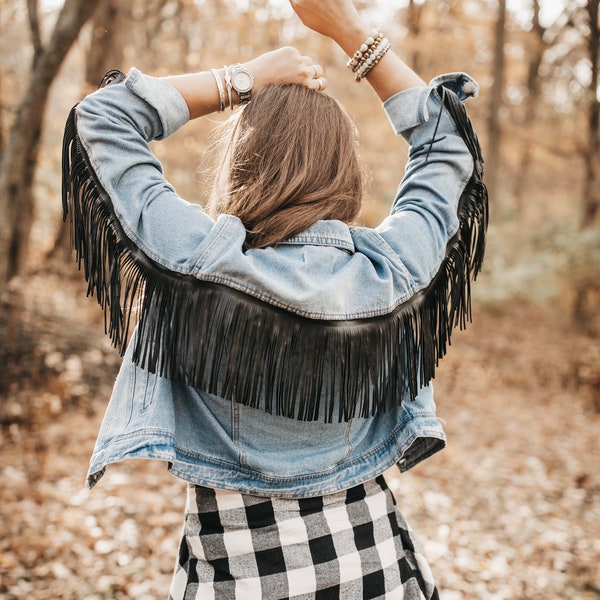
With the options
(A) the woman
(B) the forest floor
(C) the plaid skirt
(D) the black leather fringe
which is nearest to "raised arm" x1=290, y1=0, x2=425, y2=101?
(A) the woman

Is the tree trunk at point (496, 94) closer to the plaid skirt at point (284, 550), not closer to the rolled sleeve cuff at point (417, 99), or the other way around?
the rolled sleeve cuff at point (417, 99)

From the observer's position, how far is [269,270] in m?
1.06

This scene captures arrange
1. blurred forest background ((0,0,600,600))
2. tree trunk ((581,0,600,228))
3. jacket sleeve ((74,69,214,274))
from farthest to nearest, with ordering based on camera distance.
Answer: tree trunk ((581,0,600,228)), blurred forest background ((0,0,600,600)), jacket sleeve ((74,69,214,274))

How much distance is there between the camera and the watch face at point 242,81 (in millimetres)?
1209

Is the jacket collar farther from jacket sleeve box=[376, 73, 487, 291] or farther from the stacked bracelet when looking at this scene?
the stacked bracelet

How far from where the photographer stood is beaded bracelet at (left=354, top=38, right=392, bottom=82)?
1265 mm

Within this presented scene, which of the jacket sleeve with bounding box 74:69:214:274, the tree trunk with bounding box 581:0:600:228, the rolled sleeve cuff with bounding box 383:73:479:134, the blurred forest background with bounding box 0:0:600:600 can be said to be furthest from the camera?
the tree trunk with bounding box 581:0:600:228

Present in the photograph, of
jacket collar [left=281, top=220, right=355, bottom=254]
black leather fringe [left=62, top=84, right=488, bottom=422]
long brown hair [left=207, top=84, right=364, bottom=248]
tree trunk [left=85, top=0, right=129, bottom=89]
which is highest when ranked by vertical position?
tree trunk [left=85, top=0, right=129, bottom=89]

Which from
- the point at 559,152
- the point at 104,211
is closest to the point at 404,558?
the point at 104,211

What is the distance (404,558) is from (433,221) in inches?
31.3

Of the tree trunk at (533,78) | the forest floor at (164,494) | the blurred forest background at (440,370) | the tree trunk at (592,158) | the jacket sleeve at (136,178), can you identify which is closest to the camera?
the jacket sleeve at (136,178)

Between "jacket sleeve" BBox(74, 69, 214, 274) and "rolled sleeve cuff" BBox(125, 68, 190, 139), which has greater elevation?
"rolled sleeve cuff" BBox(125, 68, 190, 139)

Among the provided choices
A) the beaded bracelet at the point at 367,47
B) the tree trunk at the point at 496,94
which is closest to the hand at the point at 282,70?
the beaded bracelet at the point at 367,47

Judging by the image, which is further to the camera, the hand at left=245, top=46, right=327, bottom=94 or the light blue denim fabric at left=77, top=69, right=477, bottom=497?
the hand at left=245, top=46, right=327, bottom=94
